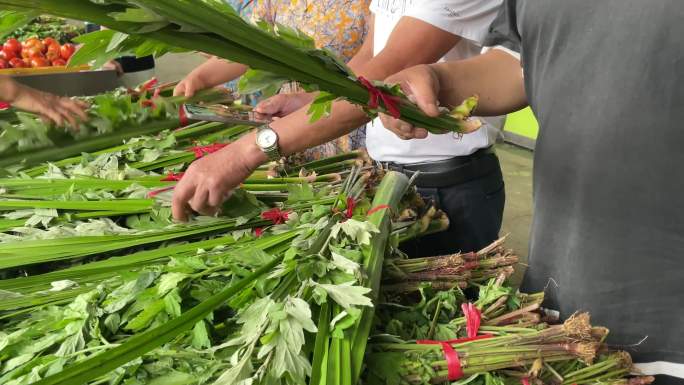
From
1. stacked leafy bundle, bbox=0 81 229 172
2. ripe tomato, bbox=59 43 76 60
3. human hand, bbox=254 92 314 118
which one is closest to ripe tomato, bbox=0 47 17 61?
ripe tomato, bbox=59 43 76 60

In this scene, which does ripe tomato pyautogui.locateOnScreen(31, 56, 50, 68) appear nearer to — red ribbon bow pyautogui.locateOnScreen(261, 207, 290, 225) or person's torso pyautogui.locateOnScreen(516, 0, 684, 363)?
red ribbon bow pyautogui.locateOnScreen(261, 207, 290, 225)

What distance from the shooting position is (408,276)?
1.11 meters

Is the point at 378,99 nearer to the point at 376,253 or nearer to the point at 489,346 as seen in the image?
the point at 376,253

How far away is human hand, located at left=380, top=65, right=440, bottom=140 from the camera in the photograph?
1088 mm

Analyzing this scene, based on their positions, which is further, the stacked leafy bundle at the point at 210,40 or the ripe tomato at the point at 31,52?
the ripe tomato at the point at 31,52

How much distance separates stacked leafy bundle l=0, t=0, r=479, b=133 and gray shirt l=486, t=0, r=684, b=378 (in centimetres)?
42

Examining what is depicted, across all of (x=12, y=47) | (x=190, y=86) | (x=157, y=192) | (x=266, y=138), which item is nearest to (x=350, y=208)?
(x=266, y=138)

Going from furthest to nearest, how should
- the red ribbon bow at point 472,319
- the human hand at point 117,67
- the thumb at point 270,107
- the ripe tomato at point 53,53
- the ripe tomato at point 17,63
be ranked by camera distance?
the ripe tomato at point 53,53
the ripe tomato at point 17,63
the human hand at point 117,67
the thumb at point 270,107
the red ribbon bow at point 472,319

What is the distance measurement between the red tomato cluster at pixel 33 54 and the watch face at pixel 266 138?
3.10m

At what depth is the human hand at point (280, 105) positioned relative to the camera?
194cm

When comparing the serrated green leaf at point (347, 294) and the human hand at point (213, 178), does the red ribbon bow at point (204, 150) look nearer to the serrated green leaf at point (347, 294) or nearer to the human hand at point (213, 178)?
the human hand at point (213, 178)

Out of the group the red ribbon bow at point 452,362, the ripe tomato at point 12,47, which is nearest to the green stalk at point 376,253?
the red ribbon bow at point 452,362

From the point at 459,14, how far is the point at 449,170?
514 millimetres

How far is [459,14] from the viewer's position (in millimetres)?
1492
